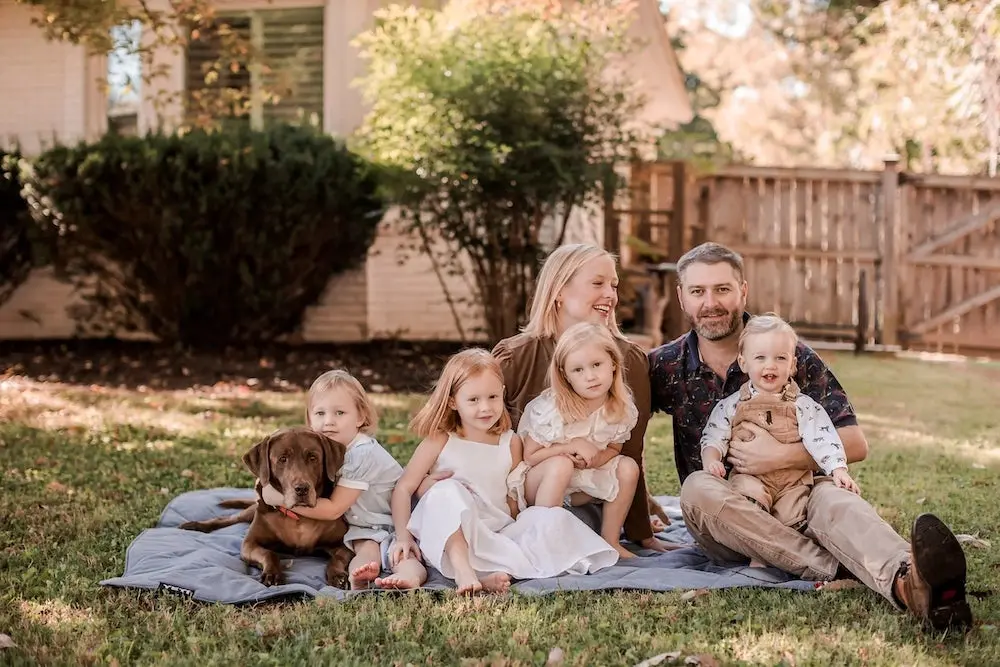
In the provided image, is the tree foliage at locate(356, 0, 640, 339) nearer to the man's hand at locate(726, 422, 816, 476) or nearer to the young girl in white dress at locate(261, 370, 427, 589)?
the young girl in white dress at locate(261, 370, 427, 589)

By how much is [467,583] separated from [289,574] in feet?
2.38

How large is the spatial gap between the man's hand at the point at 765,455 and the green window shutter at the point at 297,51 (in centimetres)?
871

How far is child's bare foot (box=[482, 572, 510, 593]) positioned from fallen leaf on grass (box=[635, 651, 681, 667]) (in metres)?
0.86

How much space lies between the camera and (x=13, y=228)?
455 inches

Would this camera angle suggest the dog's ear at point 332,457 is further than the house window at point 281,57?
No

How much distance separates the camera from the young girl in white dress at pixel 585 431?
14.8 ft

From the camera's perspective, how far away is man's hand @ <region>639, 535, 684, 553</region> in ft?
16.1

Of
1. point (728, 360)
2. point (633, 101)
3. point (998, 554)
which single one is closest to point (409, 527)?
point (728, 360)

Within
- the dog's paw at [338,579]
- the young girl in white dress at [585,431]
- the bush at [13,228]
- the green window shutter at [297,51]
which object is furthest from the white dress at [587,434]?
the green window shutter at [297,51]

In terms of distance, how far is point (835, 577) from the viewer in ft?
13.6

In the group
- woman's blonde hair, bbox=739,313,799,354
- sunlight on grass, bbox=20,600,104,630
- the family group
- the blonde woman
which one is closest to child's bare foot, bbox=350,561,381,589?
the family group

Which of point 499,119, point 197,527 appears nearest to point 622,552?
point 197,527

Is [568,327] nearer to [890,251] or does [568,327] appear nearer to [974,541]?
[974,541]

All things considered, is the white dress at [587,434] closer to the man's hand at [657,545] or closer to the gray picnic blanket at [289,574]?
the gray picnic blanket at [289,574]
